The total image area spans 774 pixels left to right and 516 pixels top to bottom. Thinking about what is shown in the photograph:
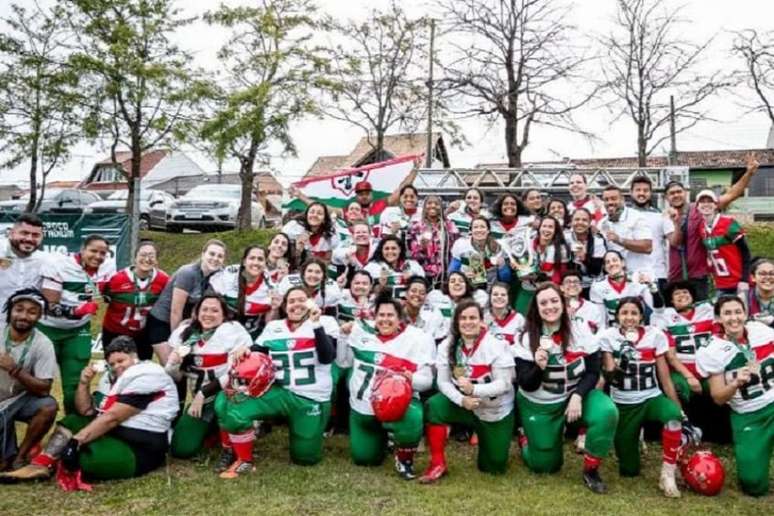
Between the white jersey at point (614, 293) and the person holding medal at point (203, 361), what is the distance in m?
3.18

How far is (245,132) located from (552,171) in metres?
7.15

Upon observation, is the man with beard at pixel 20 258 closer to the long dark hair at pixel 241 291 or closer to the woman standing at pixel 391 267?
the long dark hair at pixel 241 291

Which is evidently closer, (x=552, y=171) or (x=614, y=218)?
A: (x=614, y=218)

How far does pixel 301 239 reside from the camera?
7270 millimetres

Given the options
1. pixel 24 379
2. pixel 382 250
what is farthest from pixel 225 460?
pixel 382 250

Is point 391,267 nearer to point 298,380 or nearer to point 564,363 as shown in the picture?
point 298,380

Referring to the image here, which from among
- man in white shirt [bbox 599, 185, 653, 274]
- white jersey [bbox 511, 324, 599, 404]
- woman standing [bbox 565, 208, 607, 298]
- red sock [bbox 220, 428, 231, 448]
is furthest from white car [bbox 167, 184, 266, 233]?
white jersey [bbox 511, 324, 599, 404]

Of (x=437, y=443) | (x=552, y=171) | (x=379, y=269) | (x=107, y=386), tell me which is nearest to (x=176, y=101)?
(x=552, y=171)

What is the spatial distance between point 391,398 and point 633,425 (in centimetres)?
185

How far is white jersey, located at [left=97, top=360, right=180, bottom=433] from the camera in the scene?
16.5ft

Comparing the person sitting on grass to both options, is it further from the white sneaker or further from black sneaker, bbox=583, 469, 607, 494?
the white sneaker

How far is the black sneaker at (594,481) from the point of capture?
4.82m

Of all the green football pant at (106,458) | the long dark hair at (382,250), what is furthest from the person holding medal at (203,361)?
the long dark hair at (382,250)

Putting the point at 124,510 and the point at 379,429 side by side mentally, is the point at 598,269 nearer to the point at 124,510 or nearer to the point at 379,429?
the point at 379,429
